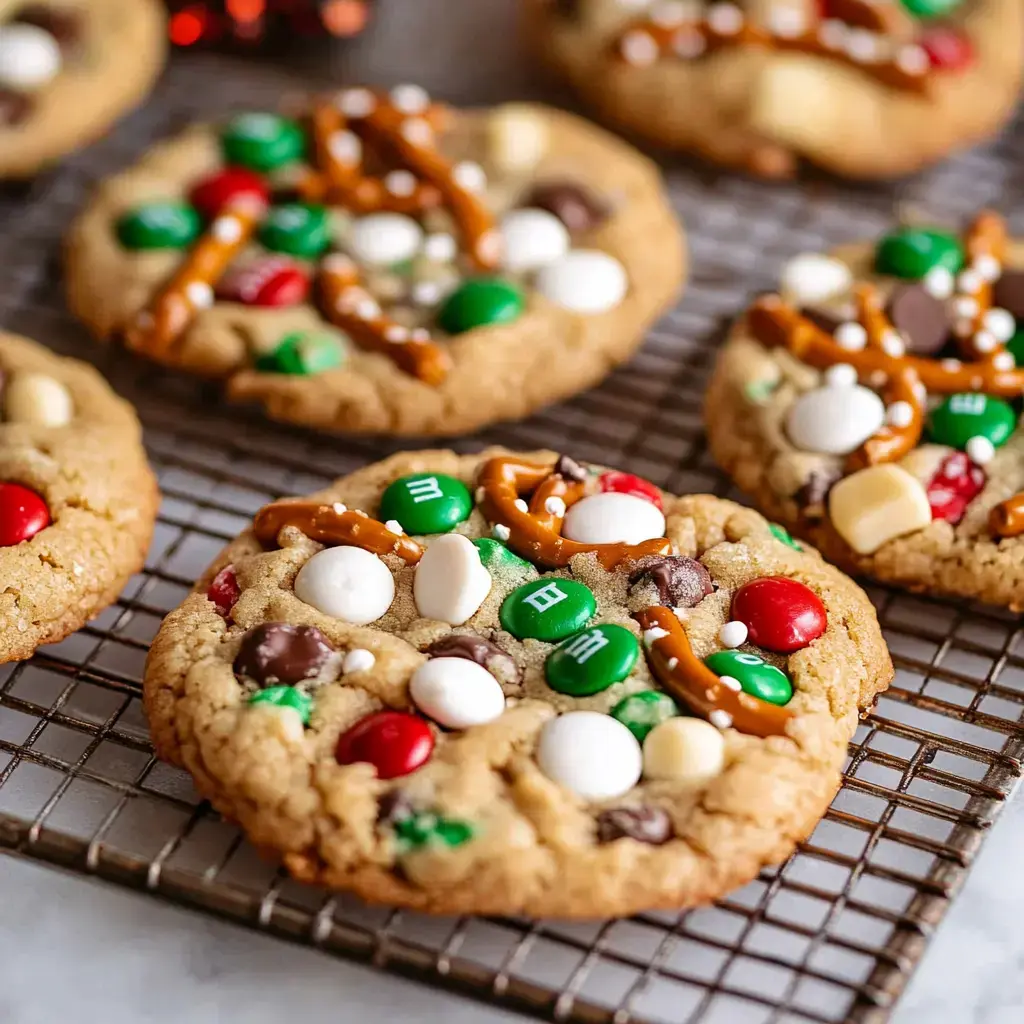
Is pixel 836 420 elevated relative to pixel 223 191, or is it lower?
elevated

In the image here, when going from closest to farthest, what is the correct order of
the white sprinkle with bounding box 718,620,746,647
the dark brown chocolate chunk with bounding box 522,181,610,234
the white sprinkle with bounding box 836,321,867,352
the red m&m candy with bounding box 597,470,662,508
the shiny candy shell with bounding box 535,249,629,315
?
the white sprinkle with bounding box 718,620,746,647 → the red m&m candy with bounding box 597,470,662,508 → the white sprinkle with bounding box 836,321,867,352 → the shiny candy shell with bounding box 535,249,629,315 → the dark brown chocolate chunk with bounding box 522,181,610,234

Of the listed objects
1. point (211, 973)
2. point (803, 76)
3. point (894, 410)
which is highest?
point (803, 76)

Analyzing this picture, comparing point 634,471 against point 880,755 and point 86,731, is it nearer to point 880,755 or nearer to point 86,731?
point 880,755

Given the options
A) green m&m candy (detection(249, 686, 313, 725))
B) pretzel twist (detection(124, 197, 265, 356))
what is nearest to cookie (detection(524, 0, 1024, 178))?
pretzel twist (detection(124, 197, 265, 356))

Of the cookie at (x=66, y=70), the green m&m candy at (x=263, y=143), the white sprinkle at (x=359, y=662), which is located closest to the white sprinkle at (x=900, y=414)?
the white sprinkle at (x=359, y=662)

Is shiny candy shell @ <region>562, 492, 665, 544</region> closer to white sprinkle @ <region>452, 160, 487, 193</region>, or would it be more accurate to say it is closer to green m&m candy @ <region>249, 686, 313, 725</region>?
green m&m candy @ <region>249, 686, 313, 725</region>

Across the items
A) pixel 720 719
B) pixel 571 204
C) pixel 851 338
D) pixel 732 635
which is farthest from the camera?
pixel 571 204

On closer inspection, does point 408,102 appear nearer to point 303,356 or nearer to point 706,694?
point 303,356

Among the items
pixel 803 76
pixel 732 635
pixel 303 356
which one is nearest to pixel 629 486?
pixel 732 635

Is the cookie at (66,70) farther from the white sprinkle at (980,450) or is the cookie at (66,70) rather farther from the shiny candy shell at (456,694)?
the white sprinkle at (980,450)
